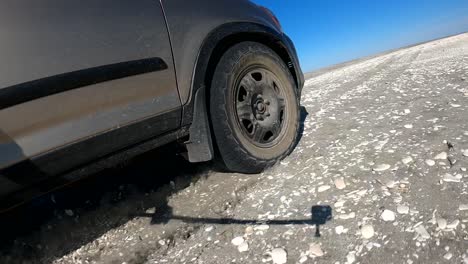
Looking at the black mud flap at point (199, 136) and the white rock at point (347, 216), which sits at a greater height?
the black mud flap at point (199, 136)

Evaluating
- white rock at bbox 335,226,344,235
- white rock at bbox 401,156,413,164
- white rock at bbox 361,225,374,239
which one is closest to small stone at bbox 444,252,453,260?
white rock at bbox 361,225,374,239

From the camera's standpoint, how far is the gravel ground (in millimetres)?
1604

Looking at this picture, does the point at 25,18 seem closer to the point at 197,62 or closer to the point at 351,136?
the point at 197,62

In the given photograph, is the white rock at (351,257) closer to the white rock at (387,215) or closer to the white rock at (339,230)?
the white rock at (339,230)

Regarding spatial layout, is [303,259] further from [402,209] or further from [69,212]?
[69,212]

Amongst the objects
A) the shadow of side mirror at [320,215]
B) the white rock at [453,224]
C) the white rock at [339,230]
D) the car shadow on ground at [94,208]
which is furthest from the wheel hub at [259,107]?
the white rock at [453,224]

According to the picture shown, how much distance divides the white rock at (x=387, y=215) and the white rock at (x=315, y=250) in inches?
15.2

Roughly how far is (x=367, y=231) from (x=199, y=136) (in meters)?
1.15

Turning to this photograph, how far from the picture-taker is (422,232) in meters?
1.55

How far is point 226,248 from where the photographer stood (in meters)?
1.80

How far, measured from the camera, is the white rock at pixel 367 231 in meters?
1.61

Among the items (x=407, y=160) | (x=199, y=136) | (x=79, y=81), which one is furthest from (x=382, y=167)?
(x=79, y=81)

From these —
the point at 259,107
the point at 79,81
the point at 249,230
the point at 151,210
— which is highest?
the point at 79,81

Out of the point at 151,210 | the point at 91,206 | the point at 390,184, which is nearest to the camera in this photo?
the point at 390,184
